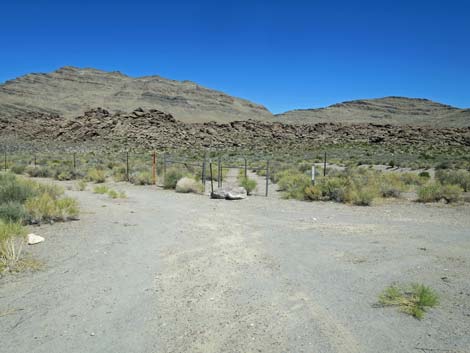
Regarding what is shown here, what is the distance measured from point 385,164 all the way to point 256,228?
3078cm

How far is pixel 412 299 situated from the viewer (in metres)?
6.09

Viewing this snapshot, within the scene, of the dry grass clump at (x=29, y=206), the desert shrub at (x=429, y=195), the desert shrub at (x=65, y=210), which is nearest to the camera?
the dry grass clump at (x=29, y=206)

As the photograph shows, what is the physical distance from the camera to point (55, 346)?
4.93 meters

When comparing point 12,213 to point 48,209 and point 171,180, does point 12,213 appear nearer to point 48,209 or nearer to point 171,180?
point 48,209

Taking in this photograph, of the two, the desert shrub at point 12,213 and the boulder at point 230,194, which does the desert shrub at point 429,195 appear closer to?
the boulder at point 230,194

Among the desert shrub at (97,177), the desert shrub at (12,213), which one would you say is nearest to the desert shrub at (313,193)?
the desert shrub at (12,213)

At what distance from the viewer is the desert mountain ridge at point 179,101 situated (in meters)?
134

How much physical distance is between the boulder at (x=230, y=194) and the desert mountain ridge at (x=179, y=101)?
11117cm

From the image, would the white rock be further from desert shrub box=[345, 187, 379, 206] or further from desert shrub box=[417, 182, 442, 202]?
desert shrub box=[417, 182, 442, 202]

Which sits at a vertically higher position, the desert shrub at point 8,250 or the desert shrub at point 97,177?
the desert shrub at point 97,177

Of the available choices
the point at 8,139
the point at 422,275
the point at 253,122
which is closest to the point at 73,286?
the point at 422,275

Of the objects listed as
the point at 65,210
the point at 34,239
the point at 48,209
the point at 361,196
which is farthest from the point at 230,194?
the point at 34,239

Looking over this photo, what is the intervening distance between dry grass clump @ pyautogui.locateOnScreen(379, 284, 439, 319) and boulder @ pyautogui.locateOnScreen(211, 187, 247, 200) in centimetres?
1115

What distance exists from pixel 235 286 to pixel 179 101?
150 meters
